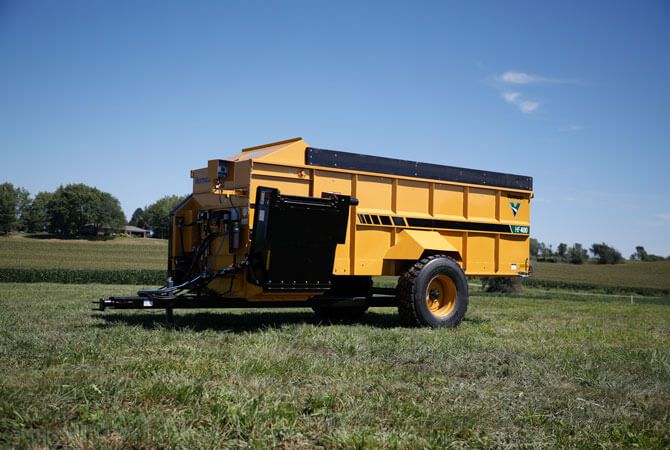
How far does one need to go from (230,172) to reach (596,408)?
21.3 feet

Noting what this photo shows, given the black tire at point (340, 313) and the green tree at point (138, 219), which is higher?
the green tree at point (138, 219)

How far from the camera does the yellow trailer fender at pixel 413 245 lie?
35.6ft

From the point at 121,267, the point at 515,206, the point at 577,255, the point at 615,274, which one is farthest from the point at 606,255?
the point at 515,206

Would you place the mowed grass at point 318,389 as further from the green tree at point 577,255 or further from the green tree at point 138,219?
the green tree at point 138,219

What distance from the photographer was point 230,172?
996cm

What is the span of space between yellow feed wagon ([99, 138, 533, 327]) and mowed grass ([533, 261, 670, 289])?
43.7 m

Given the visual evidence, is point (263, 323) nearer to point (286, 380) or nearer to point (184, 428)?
point (286, 380)

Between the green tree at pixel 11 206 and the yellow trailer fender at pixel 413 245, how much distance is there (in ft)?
293

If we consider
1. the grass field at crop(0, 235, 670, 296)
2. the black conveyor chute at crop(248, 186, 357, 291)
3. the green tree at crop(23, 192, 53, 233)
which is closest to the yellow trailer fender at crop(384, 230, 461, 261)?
the black conveyor chute at crop(248, 186, 357, 291)

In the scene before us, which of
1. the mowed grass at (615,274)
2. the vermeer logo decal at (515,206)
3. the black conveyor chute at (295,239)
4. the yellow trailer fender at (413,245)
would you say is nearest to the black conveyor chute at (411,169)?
the vermeer logo decal at (515,206)

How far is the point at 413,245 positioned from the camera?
10.9m

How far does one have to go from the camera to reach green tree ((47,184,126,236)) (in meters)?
96.6

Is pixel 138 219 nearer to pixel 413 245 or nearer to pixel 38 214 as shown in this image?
pixel 38 214

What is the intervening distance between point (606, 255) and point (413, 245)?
79.6 metres
